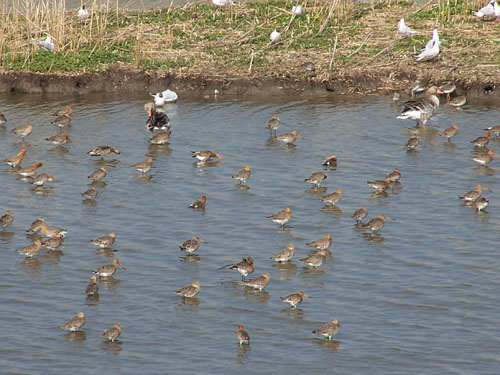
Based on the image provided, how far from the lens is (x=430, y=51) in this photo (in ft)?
111

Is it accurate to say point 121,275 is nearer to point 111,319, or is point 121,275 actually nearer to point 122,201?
point 111,319

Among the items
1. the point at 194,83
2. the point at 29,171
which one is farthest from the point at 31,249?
the point at 194,83

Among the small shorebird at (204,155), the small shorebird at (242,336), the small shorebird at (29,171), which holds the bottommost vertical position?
the small shorebird at (29,171)

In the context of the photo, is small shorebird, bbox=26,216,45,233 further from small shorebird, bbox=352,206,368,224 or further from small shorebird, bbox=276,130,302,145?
small shorebird, bbox=276,130,302,145

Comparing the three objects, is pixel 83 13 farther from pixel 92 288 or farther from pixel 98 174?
pixel 92 288

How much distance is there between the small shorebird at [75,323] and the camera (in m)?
16.7

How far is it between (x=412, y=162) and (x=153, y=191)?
784cm

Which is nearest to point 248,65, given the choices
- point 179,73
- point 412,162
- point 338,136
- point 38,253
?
point 179,73

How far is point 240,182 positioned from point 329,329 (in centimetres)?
966

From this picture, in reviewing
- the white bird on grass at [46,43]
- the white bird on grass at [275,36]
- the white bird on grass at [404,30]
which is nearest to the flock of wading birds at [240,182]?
→ the white bird on grass at [404,30]

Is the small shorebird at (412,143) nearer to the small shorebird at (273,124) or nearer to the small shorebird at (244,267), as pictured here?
the small shorebird at (273,124)

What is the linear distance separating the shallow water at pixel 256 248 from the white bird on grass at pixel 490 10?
22.8 feet

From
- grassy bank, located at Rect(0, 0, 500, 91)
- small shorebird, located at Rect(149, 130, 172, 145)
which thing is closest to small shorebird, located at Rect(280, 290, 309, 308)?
small shorebird, located at Rect(149, 130, 172, 145)

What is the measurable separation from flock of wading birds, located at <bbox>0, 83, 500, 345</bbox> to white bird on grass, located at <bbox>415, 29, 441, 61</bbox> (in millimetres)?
1675
